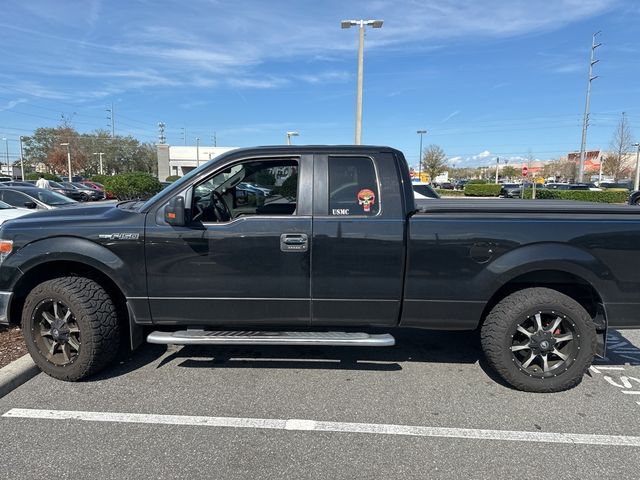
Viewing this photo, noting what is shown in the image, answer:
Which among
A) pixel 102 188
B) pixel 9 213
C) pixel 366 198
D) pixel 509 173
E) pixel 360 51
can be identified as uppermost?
pixel 360 51

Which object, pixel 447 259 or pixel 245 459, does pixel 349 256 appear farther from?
pixel 245 459

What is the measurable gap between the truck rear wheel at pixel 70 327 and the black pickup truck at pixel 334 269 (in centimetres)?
1

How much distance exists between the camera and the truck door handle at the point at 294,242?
3.57 metres

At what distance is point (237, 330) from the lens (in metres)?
3.88

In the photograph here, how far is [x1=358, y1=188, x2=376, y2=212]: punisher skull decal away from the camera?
365cm

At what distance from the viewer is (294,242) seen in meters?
3.56

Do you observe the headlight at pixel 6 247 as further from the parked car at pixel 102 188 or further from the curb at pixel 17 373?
the parked car at pixel 102 188

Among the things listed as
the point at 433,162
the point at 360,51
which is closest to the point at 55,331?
the point at 360,51

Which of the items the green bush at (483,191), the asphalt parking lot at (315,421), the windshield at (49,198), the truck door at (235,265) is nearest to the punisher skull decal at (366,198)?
the truck door at (235,265)

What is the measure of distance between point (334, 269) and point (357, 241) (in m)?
0.29

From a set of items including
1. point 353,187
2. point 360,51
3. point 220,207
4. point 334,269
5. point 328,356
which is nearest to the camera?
point 334,269

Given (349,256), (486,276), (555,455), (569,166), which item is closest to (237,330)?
(349,256)

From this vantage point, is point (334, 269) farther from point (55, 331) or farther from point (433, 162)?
point (433, 162)

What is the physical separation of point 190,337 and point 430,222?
2140mm
